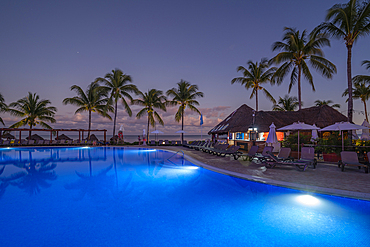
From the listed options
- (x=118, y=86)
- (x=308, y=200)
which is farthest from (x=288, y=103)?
(x=308, y=200)

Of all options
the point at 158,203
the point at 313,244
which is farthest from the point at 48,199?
the point at 313,244

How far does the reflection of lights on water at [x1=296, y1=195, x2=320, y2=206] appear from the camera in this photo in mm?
4758

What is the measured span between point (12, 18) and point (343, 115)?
98.8 ft

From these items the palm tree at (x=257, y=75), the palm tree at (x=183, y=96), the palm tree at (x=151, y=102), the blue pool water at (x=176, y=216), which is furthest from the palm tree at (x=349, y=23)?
the palm tree at (x=151, y=102)

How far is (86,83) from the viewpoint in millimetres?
28578

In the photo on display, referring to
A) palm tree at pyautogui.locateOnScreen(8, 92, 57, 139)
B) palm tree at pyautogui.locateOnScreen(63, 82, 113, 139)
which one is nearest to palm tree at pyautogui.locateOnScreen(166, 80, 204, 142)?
palm tree at pyautogui.locateOnScreen(63, 82, 113, 139)

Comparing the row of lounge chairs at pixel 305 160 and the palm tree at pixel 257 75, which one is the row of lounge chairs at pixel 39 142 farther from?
the row of lounge chairs at pixel 305 160

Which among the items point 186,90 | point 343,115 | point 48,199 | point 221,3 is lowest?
point 48,199

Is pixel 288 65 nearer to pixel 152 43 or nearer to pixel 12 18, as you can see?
pixel 152 43

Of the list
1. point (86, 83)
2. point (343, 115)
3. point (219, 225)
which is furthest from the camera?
point (86, 83)

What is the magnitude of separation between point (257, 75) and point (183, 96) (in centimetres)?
1048

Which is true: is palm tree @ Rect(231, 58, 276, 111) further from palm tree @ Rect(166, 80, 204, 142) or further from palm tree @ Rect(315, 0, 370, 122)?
palm tree @ Rect(315, 0, 370, 122)

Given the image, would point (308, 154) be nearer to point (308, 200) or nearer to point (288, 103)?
point (308, 200)

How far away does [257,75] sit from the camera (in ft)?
78.4
